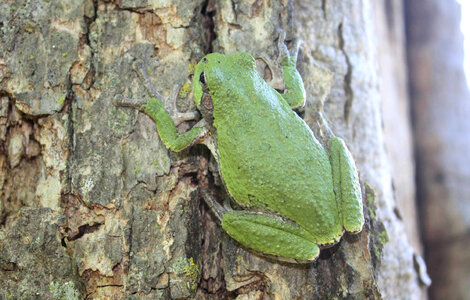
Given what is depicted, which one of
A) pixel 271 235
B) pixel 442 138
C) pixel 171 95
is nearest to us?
pixel 271 235

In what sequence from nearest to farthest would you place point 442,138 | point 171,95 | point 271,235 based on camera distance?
1. point 271,235
2. point 171,95
3. point 442,138

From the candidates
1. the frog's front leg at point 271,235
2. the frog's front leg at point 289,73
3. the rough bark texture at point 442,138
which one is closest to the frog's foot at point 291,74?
the frog's front leg at point 289,73

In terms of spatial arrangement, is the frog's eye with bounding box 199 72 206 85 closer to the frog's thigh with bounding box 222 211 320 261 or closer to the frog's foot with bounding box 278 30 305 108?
the frog's foot with bounding box 278 30 305 108

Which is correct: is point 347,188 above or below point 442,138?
above

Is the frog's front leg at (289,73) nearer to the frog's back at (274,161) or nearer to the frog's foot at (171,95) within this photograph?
the frog's back at (274,161)

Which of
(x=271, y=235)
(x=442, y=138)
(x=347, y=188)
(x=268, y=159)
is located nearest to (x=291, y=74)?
(x=268, y=159)

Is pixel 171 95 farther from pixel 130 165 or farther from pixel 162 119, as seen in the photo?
pixel 130 165

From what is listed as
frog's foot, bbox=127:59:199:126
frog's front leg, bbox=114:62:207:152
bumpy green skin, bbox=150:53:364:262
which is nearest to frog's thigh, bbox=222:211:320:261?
bumpy green skin, bbox=150:53:364:262

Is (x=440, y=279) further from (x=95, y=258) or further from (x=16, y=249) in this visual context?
(x=16, y=249)
